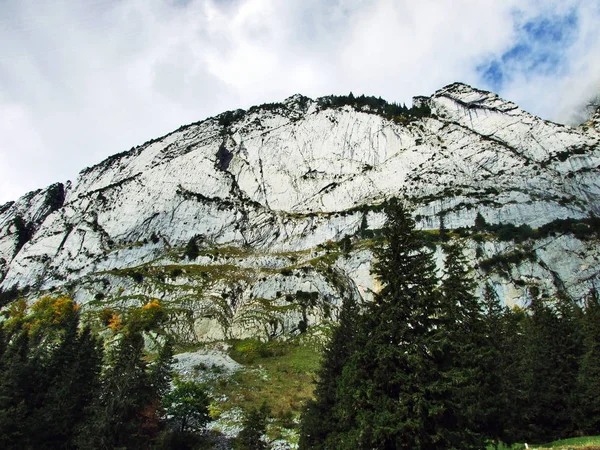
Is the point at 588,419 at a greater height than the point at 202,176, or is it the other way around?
the point at 202,176

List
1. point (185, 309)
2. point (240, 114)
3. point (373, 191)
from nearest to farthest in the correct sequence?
point (185, 309) → point (373, 191) → point (240, 114)

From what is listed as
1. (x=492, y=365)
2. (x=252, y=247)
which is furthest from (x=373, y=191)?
(x=492, y=365)

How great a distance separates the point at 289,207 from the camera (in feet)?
410

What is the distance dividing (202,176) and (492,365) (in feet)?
394

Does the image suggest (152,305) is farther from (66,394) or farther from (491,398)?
(491,398)

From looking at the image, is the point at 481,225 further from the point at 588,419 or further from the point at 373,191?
the point at 588,419

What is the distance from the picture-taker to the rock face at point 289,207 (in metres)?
78.4

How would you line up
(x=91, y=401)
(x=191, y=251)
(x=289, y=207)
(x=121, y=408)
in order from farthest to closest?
(x=289, y=207) < (x=191, y=251) < (x=91, y=401) < (x=121, y=408)

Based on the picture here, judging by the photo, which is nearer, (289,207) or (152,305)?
(152,305)

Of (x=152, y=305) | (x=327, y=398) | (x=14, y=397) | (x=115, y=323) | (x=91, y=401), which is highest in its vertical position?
(x=152, y=305)

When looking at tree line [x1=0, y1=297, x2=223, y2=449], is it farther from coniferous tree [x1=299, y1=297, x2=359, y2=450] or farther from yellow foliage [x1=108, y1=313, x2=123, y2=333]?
yellow foliage [x1=108, y1=313, x2=123, y2=333]

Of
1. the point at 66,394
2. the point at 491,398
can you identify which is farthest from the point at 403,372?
the point at 66,394

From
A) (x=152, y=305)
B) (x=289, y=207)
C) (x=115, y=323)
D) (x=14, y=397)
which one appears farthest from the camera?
(x=289, y=207)

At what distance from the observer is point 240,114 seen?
165750 millimetres
